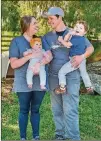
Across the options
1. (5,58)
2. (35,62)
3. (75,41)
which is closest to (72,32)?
(75,41)

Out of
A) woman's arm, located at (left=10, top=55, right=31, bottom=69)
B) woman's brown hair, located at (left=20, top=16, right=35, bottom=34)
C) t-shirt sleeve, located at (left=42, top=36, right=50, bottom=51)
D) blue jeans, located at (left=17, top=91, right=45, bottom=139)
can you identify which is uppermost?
woman's brown hair, located at (left=20, top=16, right=35, bottom=34)

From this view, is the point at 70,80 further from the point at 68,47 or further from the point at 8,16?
the point at 8,16

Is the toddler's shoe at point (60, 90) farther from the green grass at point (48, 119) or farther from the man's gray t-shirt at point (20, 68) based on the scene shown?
the green grass at point (48, 119)

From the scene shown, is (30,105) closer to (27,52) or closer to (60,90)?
(60,90)

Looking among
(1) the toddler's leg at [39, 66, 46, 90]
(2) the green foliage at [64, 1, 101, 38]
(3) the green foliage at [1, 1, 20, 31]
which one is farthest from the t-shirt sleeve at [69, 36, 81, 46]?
(3) the green foliage at [1, 1, 20, 31]

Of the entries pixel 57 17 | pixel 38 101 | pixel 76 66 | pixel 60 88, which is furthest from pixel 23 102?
pixel 57 17

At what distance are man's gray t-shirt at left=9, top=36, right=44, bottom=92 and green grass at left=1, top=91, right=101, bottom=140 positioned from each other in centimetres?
36

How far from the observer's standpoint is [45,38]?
7.42 feet

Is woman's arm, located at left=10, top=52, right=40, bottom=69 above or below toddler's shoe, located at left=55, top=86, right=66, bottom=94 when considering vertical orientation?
above

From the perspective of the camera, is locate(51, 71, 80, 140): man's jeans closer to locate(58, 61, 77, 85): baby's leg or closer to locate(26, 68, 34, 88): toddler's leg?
locate(58, 61, 77, 85): baby's leg

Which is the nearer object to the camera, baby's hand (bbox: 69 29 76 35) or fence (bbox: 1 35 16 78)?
baby's hand (bbox: 69 29 76 35)

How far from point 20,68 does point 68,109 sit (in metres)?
0.39

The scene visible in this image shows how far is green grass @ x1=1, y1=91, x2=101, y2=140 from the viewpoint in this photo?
257 cm

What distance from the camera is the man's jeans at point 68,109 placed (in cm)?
228
